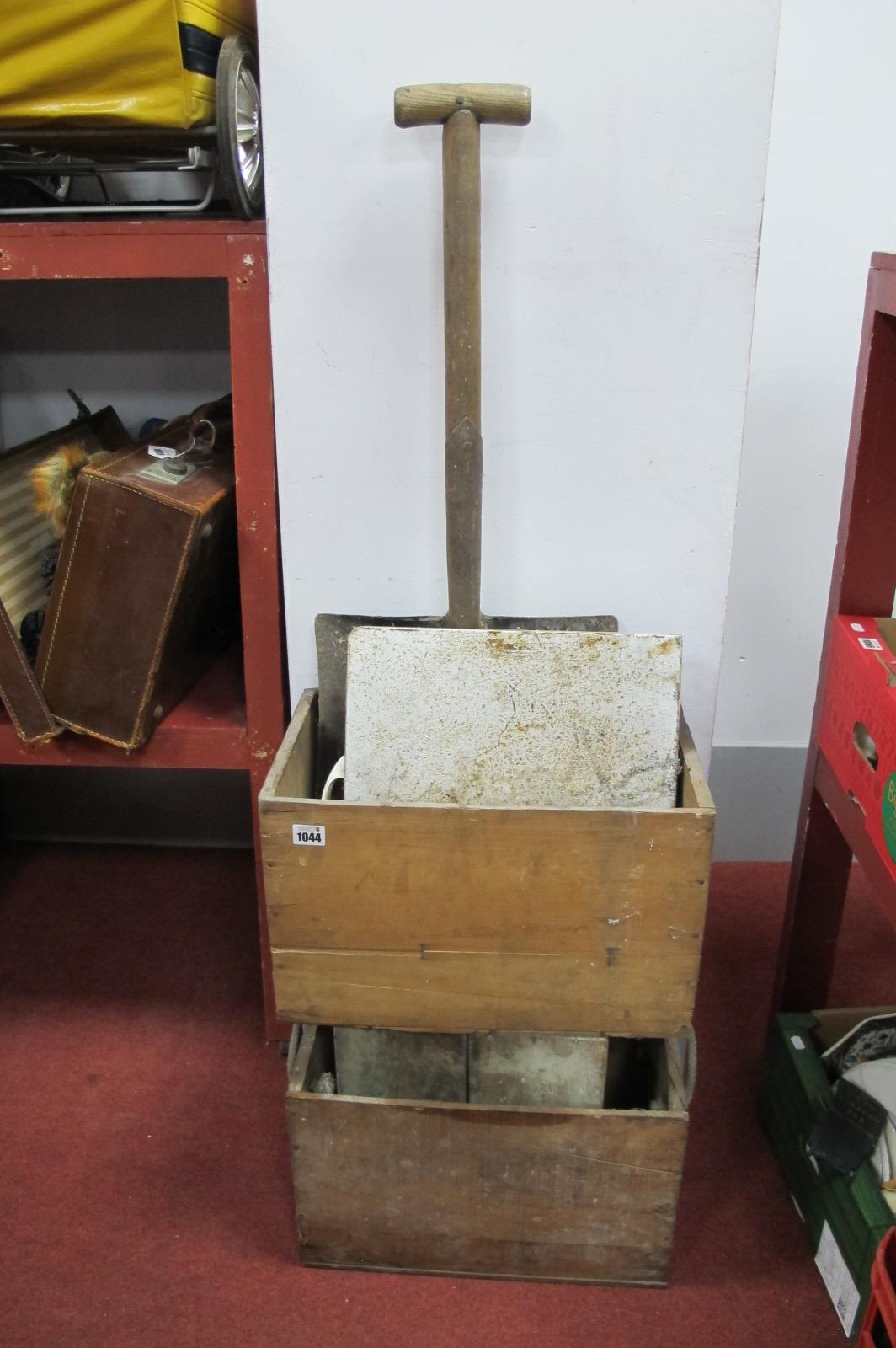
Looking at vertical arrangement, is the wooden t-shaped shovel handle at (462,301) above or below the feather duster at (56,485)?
above

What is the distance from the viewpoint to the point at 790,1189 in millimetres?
1521

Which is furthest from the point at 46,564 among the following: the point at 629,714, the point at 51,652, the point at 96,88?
the point at 629,714

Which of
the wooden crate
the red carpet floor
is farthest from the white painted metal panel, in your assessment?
the red carpet floor

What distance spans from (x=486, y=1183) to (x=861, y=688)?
0.76m

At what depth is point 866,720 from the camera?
4.39 feet

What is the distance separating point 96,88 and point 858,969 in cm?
179

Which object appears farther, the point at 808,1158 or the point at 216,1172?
the point at 216,1172

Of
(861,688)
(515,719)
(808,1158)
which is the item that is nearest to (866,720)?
(861,688)

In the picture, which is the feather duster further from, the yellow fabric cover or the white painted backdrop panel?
the yellow fabric cover

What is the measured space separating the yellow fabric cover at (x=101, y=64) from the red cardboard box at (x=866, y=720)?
104cm

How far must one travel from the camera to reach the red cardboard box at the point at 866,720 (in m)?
1.26

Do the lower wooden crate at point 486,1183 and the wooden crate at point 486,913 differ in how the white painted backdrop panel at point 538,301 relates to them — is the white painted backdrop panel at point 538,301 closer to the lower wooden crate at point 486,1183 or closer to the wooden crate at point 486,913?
the wooden crate at point 486,913

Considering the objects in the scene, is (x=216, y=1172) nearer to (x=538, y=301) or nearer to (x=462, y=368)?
(x=462, y=368)

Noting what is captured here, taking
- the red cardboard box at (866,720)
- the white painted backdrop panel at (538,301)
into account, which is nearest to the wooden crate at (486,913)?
the red cardboard box at (866,720)
